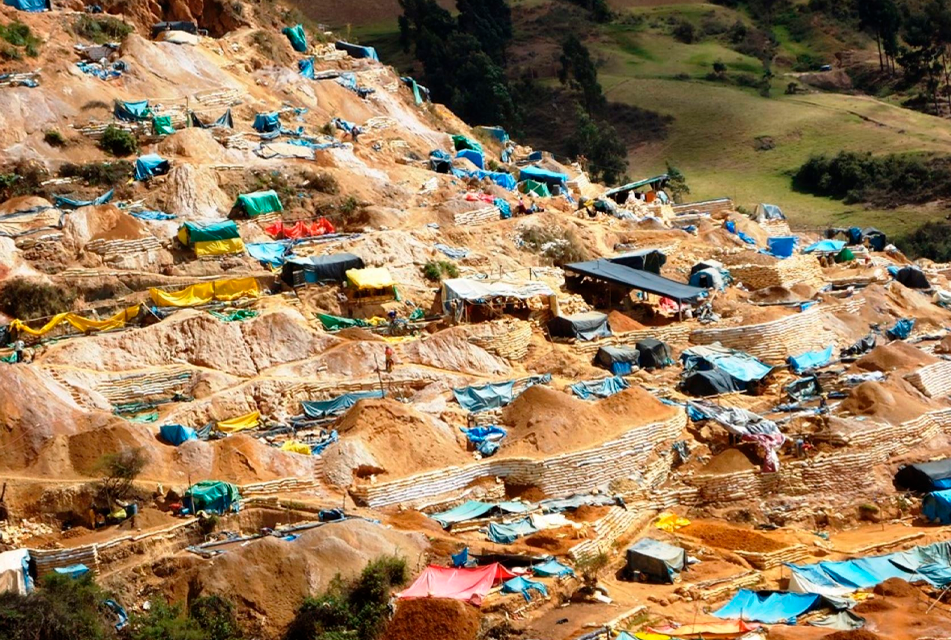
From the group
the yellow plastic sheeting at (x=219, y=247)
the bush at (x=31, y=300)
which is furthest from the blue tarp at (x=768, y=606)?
the yellow plastic sheeting at (x=219, y=247)

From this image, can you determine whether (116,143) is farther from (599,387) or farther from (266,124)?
(599,387)

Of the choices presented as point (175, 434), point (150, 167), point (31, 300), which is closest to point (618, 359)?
point (175, 434)

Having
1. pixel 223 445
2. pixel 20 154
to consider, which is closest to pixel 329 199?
pixel 20 154

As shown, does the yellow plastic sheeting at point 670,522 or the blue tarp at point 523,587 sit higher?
the blue tarp at point 523,587

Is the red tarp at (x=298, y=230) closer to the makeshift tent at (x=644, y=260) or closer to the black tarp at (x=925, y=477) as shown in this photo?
the makeshift tent at (x=644, y=260)

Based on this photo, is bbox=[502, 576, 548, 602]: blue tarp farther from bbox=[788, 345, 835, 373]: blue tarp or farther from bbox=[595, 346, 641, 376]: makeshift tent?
bbox=[788, 345, 835, 373]: blue tarp

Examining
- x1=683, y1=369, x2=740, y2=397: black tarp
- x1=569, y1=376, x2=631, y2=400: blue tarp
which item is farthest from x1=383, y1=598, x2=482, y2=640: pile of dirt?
x1=683, y1=369, x2=740, y2=397: black tarp

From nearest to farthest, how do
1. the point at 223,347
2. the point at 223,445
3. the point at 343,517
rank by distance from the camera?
the point at 343,517 → the point at 223,445 → the point at 223,347

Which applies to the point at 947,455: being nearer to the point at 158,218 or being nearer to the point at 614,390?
the point at 614,390

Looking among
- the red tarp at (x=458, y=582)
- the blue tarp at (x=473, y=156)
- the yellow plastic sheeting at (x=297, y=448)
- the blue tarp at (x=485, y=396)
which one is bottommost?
the blue tarp at (x=473, y=156)
